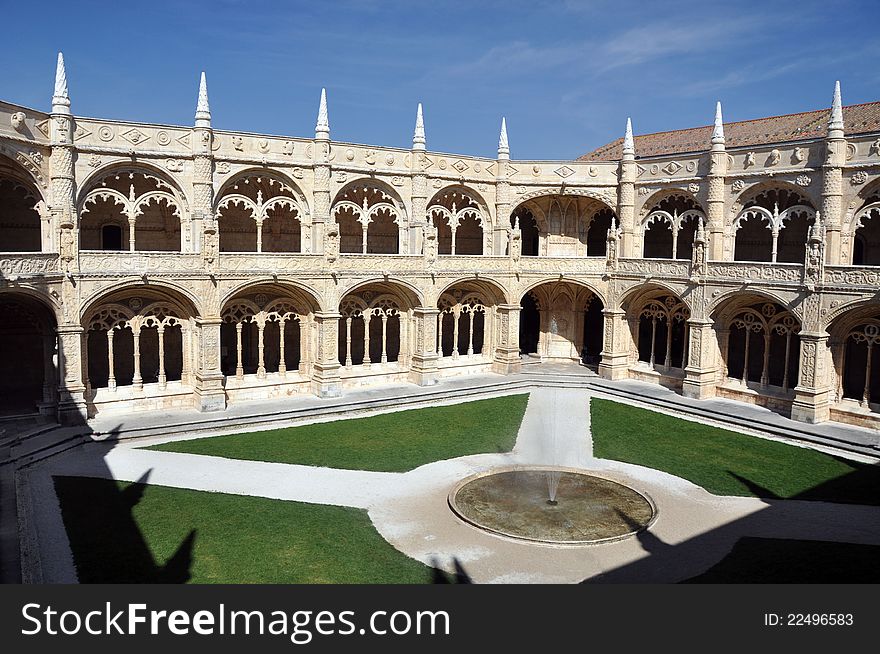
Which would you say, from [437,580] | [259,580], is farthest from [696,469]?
[259,580]

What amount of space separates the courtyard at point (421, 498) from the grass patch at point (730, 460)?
3.2 inches

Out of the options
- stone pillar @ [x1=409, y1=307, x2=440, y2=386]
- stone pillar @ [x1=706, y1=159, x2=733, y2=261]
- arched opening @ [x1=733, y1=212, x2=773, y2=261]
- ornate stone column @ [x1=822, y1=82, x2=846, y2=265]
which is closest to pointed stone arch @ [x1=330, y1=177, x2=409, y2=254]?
stone pillar @ [x1=409, y1=307, x2=440, y2=386]

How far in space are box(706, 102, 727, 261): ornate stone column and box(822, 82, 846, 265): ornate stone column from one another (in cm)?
397

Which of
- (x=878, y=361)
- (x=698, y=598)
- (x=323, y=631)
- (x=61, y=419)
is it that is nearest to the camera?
(x=323, y=631)

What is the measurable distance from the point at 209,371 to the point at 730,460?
1794cm

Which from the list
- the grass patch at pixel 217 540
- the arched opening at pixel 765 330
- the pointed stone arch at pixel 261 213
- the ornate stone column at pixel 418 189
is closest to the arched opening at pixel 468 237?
the ornate stone column at pixel 418 189

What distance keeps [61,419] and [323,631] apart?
57.5ft

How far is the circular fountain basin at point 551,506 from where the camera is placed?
15.9m

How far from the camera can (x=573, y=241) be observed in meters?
35.9

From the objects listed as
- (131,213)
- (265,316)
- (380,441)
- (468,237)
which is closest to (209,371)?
(265,316)

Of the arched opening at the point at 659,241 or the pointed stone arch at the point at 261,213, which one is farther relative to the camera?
the arched opening at the point at 659,241

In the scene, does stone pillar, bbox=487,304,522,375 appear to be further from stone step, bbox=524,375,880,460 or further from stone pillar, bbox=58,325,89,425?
stone pillar, bbox=58,325,89,425

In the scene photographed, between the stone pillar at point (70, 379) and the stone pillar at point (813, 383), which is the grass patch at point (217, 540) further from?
the stone pillar at point (813, 383)

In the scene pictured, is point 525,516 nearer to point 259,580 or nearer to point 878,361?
point 259,580
